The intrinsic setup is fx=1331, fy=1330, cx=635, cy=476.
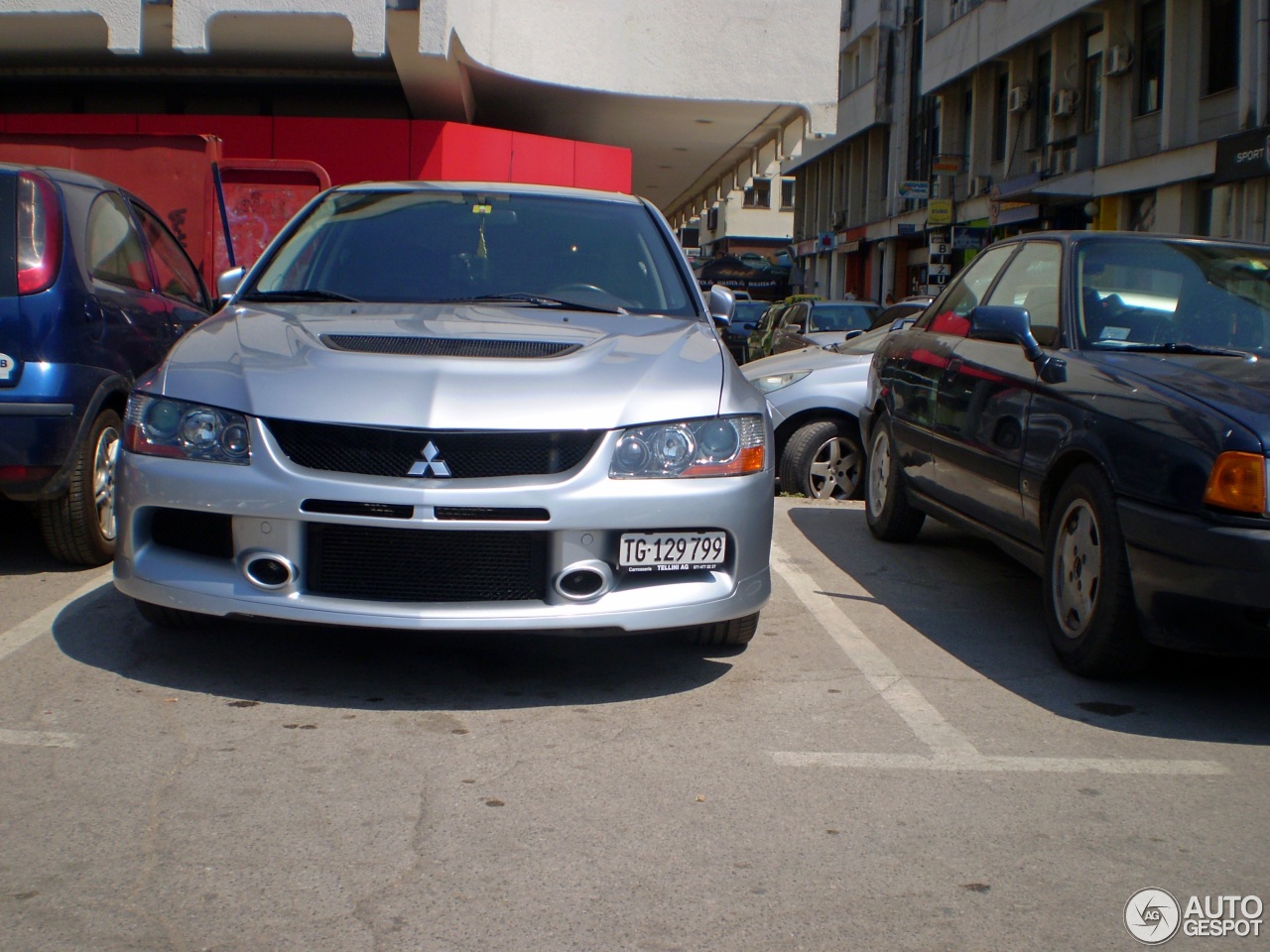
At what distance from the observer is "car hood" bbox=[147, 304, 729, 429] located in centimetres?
373

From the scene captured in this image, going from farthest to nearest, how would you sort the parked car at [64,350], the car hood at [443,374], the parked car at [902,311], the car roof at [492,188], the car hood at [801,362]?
the parked car at [902,311] → the car hood at [801,362] → the car roof at [492,188] → the parked car at [64,350] → the car hood at [443,374]

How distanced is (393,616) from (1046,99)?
95.6 feet

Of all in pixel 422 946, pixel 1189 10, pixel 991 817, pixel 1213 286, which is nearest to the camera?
pixel 422 946

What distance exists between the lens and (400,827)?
3.03 meters

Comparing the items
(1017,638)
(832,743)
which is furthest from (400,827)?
(1017,638)

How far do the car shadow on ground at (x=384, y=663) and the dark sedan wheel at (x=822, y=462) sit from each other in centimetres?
389

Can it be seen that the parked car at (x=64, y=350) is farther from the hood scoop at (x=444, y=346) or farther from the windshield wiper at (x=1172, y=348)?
the windshield wiper at (x=1172, y=348)

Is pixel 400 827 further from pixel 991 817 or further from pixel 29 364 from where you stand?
pixel 29 364

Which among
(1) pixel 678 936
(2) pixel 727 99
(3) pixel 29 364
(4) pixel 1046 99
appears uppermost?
(4) pixel 1046 99

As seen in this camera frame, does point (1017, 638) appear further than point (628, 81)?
No

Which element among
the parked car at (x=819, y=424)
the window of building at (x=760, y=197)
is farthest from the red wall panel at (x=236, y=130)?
the window of building at (x=760, y=197)

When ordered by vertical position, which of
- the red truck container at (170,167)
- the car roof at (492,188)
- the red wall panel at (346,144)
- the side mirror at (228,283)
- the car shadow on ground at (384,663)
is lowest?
the car shadow on ground at (384,663)

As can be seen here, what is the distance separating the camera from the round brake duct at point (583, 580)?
148 inches

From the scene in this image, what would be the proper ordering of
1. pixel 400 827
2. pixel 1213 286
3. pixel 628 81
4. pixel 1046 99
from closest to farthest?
pixel 400 827, pixel 1213 286, pixel 628 81, pixel 1046 99
